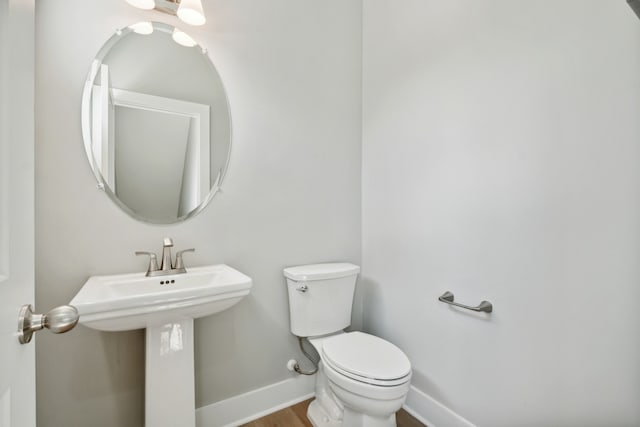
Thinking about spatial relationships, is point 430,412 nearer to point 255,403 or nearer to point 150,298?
point 255,403

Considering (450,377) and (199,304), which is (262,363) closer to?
(199,304)

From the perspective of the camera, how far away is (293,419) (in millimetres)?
1584

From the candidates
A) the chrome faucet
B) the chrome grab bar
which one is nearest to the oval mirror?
the chrome faucet

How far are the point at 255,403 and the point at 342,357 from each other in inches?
26.0

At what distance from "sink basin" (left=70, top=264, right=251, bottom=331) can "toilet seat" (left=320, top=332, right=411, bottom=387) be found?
1.74 feet

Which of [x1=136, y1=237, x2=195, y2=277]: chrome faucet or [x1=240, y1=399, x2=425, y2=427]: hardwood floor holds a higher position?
[x1=136, y1=237, x2=195, y2=277]: chrome faucet

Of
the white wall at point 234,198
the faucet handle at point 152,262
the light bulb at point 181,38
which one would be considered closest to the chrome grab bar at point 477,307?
the white wall at point 234,198

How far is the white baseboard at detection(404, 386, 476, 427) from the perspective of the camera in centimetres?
142

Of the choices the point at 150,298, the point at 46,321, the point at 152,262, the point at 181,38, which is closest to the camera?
the point at 46,321

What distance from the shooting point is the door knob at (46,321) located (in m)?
0.47

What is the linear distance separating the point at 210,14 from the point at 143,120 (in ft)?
2.14

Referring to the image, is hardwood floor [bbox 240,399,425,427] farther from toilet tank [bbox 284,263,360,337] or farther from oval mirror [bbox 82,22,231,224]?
oval mirror [bbox 82,22,231,224]

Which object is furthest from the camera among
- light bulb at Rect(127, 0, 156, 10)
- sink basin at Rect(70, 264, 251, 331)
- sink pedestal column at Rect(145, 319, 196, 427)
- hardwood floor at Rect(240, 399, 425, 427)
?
hardwood floor at Rect(240, 399, 425, 427)

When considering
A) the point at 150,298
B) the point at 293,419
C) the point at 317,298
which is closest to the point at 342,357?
the point at 317,298
